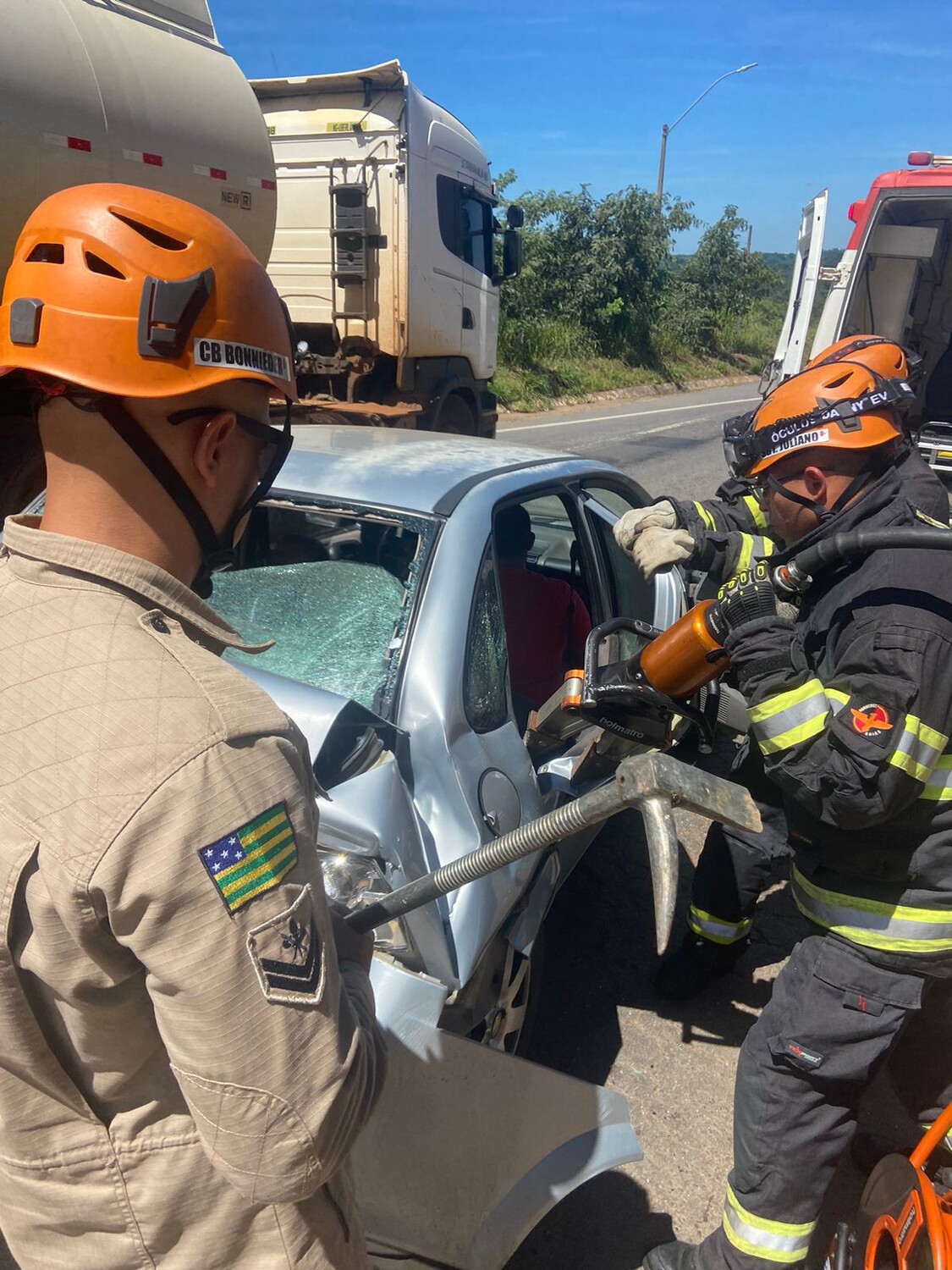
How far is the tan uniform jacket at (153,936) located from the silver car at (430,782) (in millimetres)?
629

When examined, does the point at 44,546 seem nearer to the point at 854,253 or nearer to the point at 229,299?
the point at 229,299

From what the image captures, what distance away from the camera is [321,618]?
2.37 m

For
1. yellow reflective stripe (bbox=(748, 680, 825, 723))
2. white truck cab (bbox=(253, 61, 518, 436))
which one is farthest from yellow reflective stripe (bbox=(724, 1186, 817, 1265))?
white truck cab (bbox=(253, 61, 518, 436))

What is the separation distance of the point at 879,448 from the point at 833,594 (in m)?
0.35

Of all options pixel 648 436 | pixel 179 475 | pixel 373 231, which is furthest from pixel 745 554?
pixel 648 436

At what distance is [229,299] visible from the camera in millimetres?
1055

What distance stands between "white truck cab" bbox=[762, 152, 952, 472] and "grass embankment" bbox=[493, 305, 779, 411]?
8207mm

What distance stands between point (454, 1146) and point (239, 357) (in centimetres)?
140

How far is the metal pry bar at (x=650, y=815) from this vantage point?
3.99 ft

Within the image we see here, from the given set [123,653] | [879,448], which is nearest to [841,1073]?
[879,448]

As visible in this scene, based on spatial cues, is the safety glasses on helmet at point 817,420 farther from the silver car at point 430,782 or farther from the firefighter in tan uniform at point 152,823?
the firefighter in tan uniform at point 152,823

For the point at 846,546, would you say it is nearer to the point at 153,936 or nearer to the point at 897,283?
the point at 153,936

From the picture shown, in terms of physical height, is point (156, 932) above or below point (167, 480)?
below

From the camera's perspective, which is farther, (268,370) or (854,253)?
(854,253)
